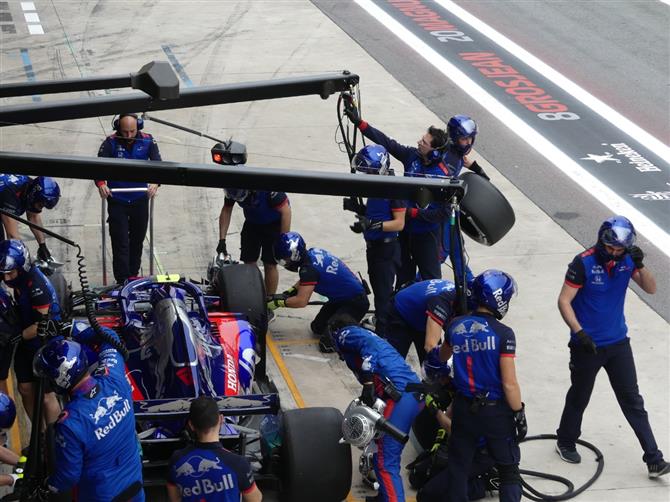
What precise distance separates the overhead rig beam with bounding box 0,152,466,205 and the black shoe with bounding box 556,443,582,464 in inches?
140

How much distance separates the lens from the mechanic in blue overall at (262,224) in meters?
11.0

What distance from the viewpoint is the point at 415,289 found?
30.6ft

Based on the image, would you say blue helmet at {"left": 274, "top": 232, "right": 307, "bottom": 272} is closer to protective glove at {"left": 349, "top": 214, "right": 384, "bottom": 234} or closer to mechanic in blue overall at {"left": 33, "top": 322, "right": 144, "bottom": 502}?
protective glove at {"left": 349, "top": 214, "right": 384, "bottom": 234}

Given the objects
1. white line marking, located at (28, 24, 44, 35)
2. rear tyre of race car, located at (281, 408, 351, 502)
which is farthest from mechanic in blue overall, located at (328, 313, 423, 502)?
white line marking, located at (28, 24, 44, 35)

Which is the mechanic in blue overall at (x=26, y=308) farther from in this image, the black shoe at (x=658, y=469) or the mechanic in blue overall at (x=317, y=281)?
the black shoe at (x=658, y=469)

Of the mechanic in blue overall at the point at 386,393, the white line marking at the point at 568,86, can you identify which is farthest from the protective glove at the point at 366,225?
the white line marking at the point at 568,86

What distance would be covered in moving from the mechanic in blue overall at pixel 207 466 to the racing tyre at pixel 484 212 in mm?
1942

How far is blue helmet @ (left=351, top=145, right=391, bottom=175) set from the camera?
10.3 meters

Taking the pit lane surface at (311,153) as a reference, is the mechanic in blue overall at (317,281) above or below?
Result: above

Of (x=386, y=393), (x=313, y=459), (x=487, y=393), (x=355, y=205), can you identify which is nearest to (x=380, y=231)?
(x=355, y=205)

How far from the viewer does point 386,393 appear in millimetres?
8055

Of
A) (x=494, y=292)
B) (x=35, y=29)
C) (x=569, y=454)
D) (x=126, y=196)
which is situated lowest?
(x=35, y=29)

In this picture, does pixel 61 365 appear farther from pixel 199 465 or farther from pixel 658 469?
pixel 658 469

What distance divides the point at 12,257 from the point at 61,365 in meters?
1.89
